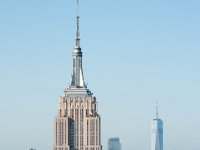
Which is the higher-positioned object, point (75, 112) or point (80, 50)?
point (80, 50)

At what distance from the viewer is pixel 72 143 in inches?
5079

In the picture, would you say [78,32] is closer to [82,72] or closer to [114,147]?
[82,72]

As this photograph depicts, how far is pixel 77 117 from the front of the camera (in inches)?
5113

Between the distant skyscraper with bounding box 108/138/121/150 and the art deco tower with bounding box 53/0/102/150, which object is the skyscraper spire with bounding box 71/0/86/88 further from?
the distant skyscraper with bounding box 108/138/121/150

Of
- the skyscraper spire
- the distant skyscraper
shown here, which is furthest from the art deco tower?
the distant skyscraper

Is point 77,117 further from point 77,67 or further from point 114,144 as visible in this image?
point 114,144

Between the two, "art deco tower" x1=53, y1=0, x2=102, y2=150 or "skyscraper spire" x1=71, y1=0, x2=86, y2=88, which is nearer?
"art deco tower" x1=53, y1=0, x2=102, y2=150

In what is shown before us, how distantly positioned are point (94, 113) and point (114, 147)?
38354mm

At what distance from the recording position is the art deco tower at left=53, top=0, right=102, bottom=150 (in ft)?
422

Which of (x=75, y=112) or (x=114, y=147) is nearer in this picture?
(x=75, y=112)

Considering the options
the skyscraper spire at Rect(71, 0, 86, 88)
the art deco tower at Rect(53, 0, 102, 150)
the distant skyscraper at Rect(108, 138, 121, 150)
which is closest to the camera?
the art deco tower at Rect(53, 0, 102, 150)

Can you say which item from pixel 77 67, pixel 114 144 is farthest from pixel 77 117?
pixel 114 144

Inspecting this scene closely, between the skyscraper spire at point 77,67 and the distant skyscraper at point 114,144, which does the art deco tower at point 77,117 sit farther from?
the distant skyscraper at point 114,144

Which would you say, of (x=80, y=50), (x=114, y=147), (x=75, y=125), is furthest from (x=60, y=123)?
(x=114, y=147)
